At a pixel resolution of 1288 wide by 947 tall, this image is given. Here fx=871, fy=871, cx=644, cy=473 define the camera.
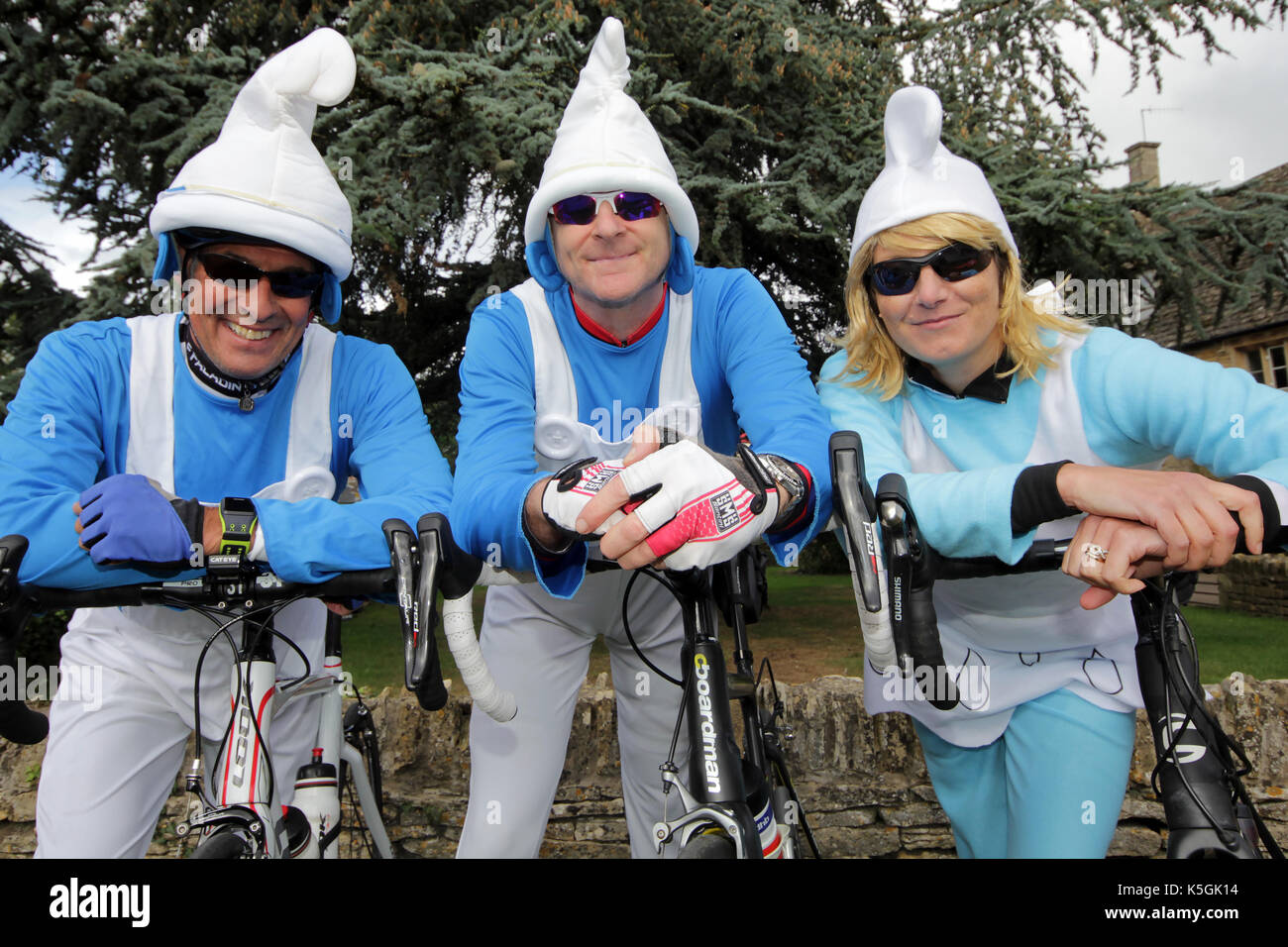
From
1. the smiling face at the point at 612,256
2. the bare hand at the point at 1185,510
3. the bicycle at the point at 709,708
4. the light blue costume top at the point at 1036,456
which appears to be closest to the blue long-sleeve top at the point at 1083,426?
the light blue costume top at the point at 1036,456

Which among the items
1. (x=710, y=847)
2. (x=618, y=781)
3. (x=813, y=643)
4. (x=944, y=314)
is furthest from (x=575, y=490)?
(x=813, y=643)

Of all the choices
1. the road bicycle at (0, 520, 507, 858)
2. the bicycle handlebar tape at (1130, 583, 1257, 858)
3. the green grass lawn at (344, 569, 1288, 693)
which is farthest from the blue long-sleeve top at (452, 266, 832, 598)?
the green grass lawn at (344, 569, 1288, 693)

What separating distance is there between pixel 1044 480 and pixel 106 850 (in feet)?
7.53

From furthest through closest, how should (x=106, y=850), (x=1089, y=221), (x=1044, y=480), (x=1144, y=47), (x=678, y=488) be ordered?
(x=1144, y=47)
(x=1089, y=221)
(x=106, y=850)
(x=1044, y=480)
(x=678, y=488)

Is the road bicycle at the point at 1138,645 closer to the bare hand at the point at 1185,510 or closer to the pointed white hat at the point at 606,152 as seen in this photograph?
the bare hand at the point at 1185,510

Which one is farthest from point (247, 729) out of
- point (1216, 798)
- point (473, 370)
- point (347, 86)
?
point (1216, 798)

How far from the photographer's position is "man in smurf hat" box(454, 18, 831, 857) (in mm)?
2141

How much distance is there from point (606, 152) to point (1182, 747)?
73.4 inches

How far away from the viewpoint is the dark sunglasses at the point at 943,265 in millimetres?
2197

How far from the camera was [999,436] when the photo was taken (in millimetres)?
2244

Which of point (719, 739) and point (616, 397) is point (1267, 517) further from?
point (616, 397)
